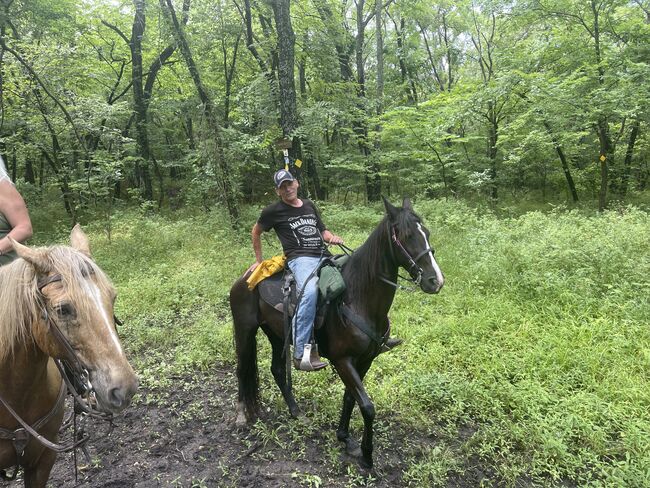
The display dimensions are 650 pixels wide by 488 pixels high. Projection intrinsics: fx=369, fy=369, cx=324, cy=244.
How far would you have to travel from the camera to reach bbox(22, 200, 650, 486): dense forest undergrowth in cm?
358

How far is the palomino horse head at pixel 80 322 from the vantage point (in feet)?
5.39

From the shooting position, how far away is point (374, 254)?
3.47 metres

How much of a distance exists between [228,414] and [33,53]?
1260cm

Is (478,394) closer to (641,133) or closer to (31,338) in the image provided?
(31,338)

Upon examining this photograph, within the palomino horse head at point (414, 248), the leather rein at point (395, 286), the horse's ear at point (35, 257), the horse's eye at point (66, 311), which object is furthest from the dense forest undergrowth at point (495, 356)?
the horse's ear at point (35, 257)

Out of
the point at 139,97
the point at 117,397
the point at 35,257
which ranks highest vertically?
the point at 139,97

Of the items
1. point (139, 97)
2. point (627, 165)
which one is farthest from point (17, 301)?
point (139, 97)

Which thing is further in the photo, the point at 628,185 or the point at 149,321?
the point at 628,185

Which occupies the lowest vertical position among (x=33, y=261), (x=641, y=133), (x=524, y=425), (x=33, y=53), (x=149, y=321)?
(x=524, y=425)

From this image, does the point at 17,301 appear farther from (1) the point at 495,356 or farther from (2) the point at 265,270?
(1) the point at 495,356

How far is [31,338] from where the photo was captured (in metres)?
1.90

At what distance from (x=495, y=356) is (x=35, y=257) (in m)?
5.04

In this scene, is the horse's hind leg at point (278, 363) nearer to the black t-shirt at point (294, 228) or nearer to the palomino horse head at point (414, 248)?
the black t-shirt at point (294, 228)

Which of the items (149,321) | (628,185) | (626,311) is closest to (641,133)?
(628,185)
